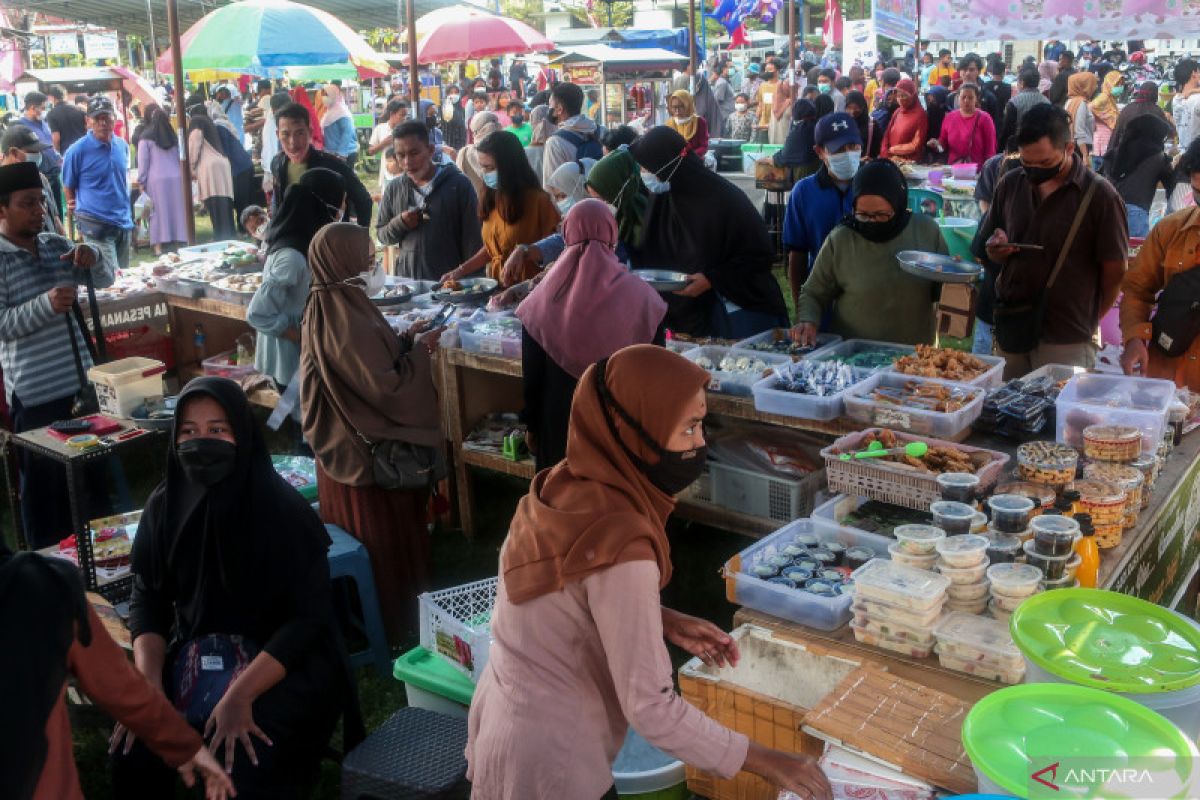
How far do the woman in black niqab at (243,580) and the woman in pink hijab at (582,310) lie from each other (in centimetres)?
120

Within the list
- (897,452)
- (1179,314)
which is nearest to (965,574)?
(897,452)

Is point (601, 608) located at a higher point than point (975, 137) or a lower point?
lower

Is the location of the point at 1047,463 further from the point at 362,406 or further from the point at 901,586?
the point at 362,406

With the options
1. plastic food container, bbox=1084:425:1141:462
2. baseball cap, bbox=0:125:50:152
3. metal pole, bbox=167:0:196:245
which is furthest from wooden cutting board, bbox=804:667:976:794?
baseball cap, bbox=0:125:50:152

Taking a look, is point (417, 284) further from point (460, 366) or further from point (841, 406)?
point (841, 406)

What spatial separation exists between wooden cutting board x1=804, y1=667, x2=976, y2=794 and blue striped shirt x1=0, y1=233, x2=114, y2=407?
12.3ft

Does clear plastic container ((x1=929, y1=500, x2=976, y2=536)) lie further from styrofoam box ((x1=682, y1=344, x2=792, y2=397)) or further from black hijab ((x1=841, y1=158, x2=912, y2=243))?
black hijab ((x1=841, y1=158, x2=912, y2=243))

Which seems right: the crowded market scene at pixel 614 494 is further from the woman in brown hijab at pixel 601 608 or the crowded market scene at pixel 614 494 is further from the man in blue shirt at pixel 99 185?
the man in blue shirt at pixel 99 185

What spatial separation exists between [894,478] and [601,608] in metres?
1.65

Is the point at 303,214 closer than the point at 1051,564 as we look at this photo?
No

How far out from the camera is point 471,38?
1360 centimetres

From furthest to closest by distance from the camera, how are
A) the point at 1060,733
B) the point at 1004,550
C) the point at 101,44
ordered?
the point at 101,44 < the point at 1004,550 < the point at 1060,733

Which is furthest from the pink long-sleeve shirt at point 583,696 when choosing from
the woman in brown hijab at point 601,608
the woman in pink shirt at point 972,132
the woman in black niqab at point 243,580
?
the woman in pink shirt at point 972,132

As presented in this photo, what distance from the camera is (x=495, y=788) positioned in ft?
7.02
